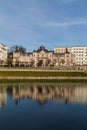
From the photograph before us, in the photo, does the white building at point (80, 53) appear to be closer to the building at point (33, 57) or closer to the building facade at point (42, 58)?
the building facade at point (42, 58)

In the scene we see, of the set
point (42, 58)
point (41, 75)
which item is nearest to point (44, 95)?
point (41, 75)

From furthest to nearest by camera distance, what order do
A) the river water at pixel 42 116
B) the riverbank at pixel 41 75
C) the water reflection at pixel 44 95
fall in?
the riverbank at pixel 41 75 → the water reflection at pixel 44 95 → the river water at pixel 42 116

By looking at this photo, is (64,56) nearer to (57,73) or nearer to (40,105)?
(57,73)

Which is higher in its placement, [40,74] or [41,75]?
[40,74]

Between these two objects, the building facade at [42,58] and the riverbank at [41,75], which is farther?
the building facade at [42,58]

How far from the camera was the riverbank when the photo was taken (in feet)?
238

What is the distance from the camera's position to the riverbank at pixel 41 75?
72438 mm

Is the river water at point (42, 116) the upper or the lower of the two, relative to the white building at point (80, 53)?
lower

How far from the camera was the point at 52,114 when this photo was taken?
27047mm

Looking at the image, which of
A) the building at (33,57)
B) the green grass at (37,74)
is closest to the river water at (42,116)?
the green grass at (37,74)

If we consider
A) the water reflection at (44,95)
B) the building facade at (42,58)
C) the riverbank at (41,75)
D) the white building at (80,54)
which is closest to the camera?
the water reflection at (44,95)

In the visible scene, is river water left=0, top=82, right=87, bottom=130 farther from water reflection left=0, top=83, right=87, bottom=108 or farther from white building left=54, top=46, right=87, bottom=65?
white building left=54, top=46, right=87, bottom=65

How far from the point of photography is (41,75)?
76.1 metres

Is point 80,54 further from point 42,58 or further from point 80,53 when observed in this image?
point 42,58
